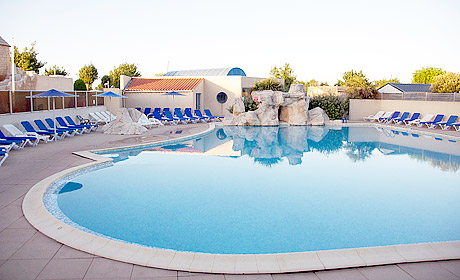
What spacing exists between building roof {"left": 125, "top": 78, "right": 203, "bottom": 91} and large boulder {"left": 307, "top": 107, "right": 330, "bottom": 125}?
26.7 ft

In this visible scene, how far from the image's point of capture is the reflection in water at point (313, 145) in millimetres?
12133

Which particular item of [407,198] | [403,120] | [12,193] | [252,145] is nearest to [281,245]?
[407,198]

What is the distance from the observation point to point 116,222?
5.91 metres

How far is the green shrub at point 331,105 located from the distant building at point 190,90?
5.26 m

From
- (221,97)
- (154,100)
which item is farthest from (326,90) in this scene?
(154,100)

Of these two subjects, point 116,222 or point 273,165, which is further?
point 273,165

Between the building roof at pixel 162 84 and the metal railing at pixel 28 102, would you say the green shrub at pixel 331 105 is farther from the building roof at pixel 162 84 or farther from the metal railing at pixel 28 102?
the metal railing at pixel 28 102

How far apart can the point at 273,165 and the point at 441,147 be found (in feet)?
26.4

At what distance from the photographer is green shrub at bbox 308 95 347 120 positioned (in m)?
24.1

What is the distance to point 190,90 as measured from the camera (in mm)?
23906

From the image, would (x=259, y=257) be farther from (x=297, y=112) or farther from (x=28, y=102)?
(x=297, y=112)

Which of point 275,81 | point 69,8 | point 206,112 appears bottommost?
point 206,112

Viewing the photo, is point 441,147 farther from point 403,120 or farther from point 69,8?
point 69,8

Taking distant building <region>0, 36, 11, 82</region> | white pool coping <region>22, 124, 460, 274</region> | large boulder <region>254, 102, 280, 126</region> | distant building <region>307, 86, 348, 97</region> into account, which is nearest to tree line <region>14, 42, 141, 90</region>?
distant building <region>0, 36, 11, 82</region>
